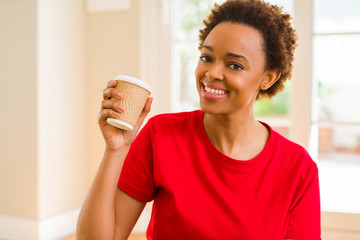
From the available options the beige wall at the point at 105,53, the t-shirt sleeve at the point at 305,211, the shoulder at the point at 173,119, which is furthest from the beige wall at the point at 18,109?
the t-shirt sleeve at the point at 305,211

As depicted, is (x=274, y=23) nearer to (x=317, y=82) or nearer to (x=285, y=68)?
(x=285, y=68)

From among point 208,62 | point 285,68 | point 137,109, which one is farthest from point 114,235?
point 285,68

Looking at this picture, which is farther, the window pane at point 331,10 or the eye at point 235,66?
the window pane at point 331,10

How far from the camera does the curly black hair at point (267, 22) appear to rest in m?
1.26

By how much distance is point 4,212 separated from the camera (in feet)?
8.45

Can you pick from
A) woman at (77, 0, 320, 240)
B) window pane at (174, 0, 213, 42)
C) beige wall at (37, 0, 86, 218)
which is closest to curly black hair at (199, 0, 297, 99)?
woman at (77, 0, 320, 240)

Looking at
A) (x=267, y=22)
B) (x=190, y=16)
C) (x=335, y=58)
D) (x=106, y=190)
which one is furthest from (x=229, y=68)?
(x=190, y=16)

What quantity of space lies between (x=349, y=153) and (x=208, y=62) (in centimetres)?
976

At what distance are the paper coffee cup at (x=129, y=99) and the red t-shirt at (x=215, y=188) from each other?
225 mm

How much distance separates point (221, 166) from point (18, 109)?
1.68 m

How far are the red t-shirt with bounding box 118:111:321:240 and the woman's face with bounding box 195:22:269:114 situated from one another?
0.17 m

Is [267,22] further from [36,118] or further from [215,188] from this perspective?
[36,118]

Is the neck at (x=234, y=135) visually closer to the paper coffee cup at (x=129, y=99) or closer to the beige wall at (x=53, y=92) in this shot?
the paper coffee cup at (x=129, y=99)

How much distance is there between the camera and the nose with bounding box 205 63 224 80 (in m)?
1.15
